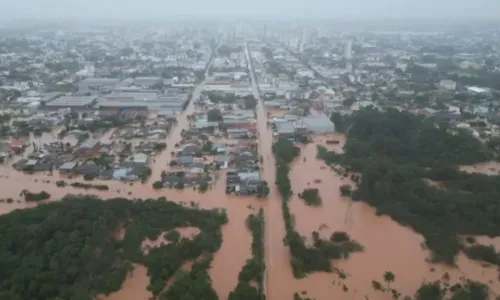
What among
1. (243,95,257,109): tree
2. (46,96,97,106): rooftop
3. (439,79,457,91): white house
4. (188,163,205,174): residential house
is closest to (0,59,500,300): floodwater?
(188,163,205,174): residential house

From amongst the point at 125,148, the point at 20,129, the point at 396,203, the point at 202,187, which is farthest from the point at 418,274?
the point at 20,129

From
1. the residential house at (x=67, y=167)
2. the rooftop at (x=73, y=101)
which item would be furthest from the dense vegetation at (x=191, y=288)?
the rooftop at (x=73, y=101)

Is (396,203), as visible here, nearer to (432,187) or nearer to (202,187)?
(432,187)

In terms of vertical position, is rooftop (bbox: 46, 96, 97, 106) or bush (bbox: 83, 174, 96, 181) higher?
rooftop (bbox: 46, 96, 97, 106)

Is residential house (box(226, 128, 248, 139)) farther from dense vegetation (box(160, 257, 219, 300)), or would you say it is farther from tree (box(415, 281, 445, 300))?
tree (box(415, 281, 445, 300))

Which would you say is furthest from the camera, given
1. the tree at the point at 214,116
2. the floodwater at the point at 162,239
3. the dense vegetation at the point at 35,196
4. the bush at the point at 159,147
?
the tree at the point at 214,116

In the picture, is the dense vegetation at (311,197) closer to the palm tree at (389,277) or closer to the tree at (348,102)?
the palm tree at (389,277)
